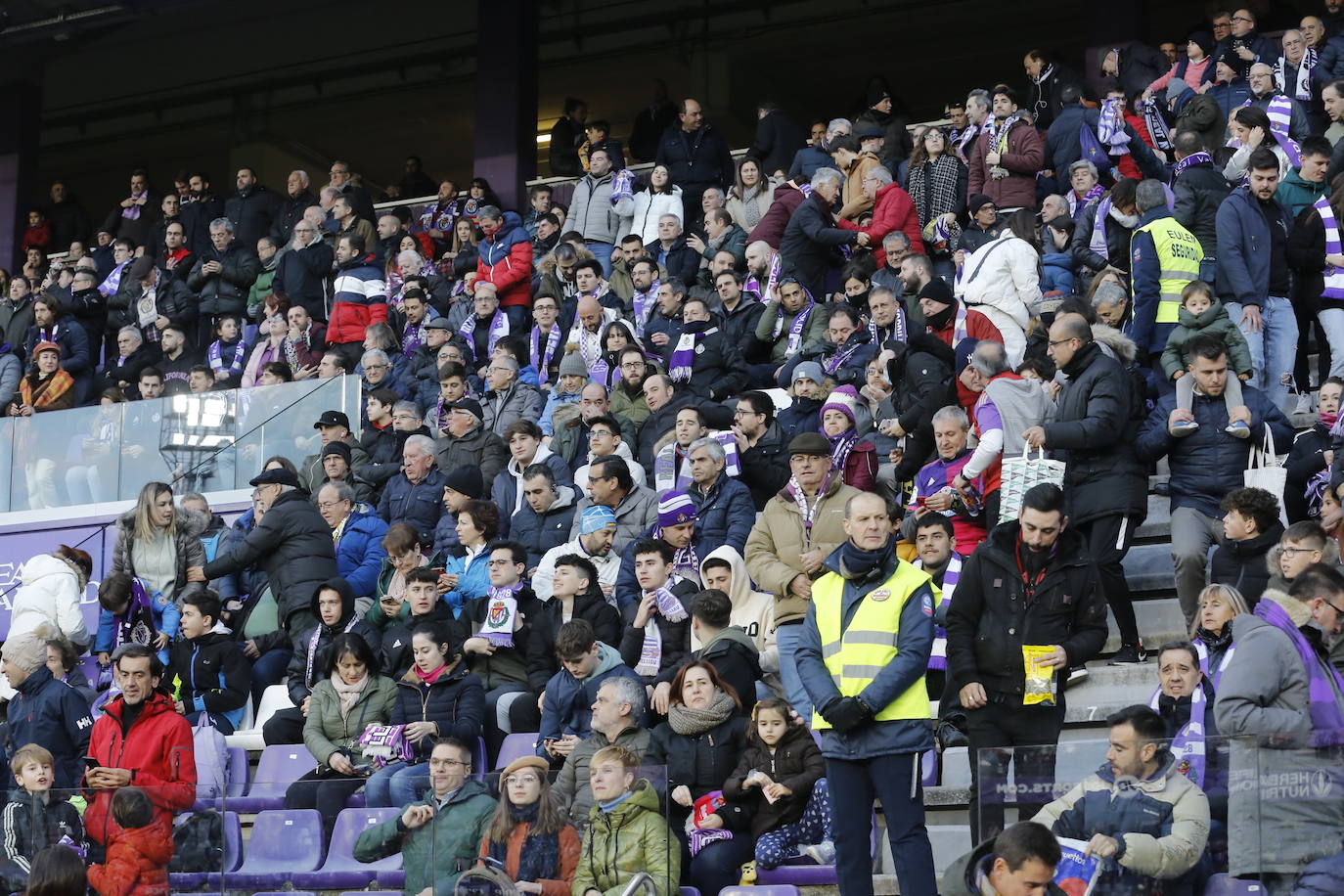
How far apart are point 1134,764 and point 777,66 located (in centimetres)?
1932

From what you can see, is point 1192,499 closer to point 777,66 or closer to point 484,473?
point 484,473

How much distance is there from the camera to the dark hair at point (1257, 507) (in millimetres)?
8062

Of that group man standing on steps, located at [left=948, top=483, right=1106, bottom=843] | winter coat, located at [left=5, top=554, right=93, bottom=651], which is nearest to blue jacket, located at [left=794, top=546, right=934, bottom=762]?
man standing on steps, located at [left=948, top=483, right=1106, bottom=843]

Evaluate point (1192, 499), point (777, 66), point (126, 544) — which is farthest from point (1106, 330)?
point (777, 66)

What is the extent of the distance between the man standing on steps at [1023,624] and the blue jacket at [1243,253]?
152 inches

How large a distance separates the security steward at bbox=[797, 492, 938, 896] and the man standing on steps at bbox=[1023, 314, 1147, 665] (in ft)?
6.80

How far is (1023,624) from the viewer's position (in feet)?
24.1

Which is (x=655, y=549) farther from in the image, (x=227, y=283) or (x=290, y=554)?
(x=227, y=283)

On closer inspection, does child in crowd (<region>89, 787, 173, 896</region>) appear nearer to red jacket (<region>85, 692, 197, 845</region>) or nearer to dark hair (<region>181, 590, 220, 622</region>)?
red jacket (<region>85, 692, 197, 845</region>)

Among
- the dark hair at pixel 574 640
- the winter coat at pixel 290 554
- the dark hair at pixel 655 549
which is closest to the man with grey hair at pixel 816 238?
the winter coat at pixel 290 554

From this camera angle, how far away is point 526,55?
20391 millimetres

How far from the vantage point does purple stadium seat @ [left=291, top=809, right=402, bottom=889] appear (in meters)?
7.21

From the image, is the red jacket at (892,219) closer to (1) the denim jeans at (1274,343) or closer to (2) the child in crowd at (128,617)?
(1) the denim jeans at (1274,343)

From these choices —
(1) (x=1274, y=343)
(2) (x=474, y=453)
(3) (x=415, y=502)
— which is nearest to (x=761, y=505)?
(2) (x=474, y=453)
